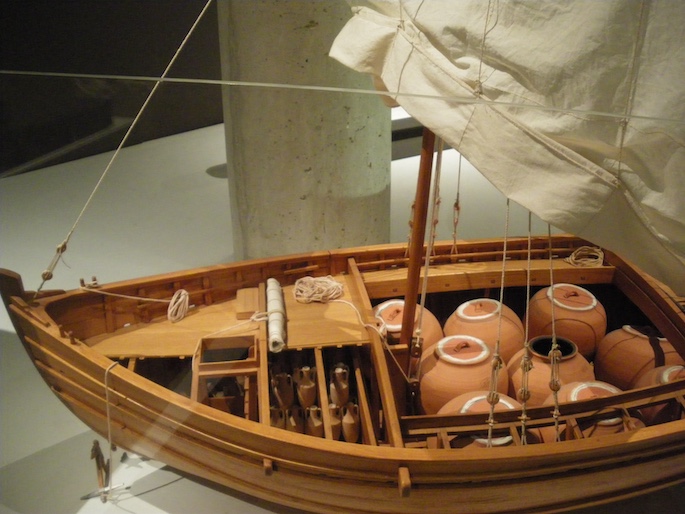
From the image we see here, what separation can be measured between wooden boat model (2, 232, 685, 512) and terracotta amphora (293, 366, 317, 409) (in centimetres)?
3

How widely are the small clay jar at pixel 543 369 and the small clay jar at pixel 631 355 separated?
0.61 feet

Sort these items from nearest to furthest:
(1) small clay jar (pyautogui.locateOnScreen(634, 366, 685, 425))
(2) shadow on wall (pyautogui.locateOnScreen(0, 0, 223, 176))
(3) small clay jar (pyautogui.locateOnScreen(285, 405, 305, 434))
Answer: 1. (1) small clay jar (pyautogui.locateOnScreen(634, 366, 685, 425))
2. (3) small clay jar (pyautogui.locateOnScreen(285, 405, 305, 434))
3. (2) shadow on wall (pyautogui.locateOnScreen(0, 0, 223, 176))

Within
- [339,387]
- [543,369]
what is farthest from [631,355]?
[339,387]

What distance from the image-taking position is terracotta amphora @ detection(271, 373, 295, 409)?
212cm

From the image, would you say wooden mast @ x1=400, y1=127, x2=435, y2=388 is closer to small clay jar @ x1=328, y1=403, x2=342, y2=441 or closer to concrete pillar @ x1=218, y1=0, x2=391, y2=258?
small clay jar @ x1=328, y1=403, x2=342, y2=441

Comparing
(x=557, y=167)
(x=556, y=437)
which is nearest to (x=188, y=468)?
(x=556, y=437)

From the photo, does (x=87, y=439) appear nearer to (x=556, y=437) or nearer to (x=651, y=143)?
(x=556, y=437)

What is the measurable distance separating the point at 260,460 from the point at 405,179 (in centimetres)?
291

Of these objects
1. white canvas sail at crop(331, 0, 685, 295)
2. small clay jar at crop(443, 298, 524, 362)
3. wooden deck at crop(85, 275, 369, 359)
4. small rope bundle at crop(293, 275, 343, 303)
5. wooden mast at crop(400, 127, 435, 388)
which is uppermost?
white canvas sail at crop(331, 0, 685, 295)

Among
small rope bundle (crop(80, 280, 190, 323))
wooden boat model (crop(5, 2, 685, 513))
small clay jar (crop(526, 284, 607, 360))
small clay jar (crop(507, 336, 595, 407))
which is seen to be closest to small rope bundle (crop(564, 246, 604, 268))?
wooden boat model (crop(5, 2, 685, 513))

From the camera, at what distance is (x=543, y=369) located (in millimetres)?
2135

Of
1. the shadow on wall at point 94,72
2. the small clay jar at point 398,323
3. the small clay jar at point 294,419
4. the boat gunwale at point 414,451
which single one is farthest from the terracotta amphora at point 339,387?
the shadow on wall at point 94,72

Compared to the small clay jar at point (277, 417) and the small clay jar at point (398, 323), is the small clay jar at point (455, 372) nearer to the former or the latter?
the small clay jar at point (398, 323)

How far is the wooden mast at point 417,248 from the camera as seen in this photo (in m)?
1.91
